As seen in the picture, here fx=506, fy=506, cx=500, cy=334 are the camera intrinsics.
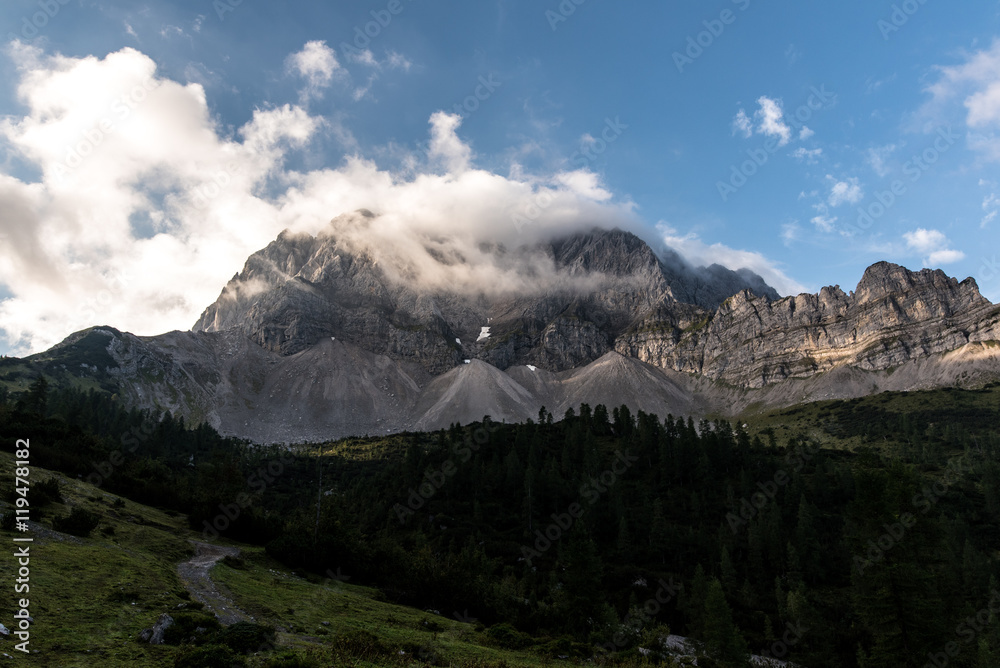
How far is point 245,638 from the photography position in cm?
2034

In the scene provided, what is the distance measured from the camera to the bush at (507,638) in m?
32.6

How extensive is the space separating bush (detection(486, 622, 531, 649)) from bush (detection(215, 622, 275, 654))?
16.2m

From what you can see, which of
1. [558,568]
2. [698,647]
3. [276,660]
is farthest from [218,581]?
[558,568]

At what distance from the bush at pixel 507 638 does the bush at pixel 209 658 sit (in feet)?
61.5

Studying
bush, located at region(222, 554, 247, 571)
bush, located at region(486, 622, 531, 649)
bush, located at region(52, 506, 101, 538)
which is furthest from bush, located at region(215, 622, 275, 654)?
bush, located at region(52, 506, 101, 538)

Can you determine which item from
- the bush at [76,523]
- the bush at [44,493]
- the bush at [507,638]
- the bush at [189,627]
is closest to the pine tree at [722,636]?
the bush at [507,638]

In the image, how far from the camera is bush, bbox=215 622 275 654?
19939mm

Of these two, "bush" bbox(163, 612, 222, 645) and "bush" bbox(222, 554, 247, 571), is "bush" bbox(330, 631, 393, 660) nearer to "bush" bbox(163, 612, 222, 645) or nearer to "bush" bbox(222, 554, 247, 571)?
"bush" bbox(163, 612, 222, 645)

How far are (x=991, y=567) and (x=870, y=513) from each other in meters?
64.0

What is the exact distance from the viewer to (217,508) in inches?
2056

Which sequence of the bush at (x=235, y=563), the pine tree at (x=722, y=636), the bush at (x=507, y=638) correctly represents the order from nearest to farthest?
the bush at (x=507, y=638), the bush at (x=235, y=563), the pine tree at (x=722, y=636)

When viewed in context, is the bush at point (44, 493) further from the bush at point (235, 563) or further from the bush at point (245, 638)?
the bush at point (245, 638)

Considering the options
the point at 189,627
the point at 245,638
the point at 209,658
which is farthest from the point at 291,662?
the point at 189,627

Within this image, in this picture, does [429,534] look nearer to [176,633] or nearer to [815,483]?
[176,633]
